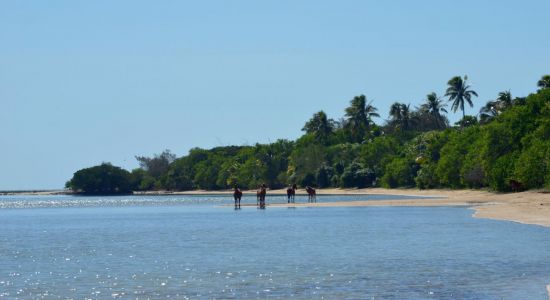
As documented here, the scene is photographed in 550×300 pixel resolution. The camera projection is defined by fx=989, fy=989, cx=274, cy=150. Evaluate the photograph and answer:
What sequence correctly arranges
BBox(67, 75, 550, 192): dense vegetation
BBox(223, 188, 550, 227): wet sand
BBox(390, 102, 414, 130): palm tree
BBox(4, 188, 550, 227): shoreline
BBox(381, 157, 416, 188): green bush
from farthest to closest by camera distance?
BBox(390, 102, 414, 130): palm tree → BBox(381, 157, 416, 188): green bush → BBox(67, 75, 550, 192): dense vegetation → BBox(4, 188, 550, 227): shoreline → BBox(223, 188, 550, 227): wet sand

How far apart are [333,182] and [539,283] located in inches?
4571

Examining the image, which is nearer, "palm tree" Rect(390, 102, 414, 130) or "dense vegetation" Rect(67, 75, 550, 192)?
"dense vegetation" Rect(67, 75, 550, 192)

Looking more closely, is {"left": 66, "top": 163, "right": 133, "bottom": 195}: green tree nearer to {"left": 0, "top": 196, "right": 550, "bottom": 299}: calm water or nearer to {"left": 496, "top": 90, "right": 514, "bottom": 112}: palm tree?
{"left": 496, "top": 90, "right": 514, "bottom": 112}: palm tree

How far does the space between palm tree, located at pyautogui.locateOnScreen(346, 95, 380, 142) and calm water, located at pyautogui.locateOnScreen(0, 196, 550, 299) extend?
108 metres

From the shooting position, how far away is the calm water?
26250 mm

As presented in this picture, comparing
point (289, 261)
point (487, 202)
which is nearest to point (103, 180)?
point (487, 202)

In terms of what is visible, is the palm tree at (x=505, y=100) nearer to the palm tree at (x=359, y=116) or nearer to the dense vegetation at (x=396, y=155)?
the dense vegetation at (x=396, y=155)

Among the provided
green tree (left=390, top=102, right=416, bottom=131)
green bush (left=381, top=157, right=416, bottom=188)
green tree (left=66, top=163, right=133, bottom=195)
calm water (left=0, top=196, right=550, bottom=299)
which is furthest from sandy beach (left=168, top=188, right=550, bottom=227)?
green tree (left=66, top=163, right=133, bottom=195)

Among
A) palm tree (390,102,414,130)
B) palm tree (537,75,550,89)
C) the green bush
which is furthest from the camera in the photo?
palm tree (390,102,414,130)

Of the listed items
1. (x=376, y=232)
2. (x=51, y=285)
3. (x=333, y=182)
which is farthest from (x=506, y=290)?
(x=333, y=182)

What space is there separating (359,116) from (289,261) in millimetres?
133831

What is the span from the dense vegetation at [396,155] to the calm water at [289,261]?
1195 inches

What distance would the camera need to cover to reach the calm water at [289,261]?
2625 centimetres

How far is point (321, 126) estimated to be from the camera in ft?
558
